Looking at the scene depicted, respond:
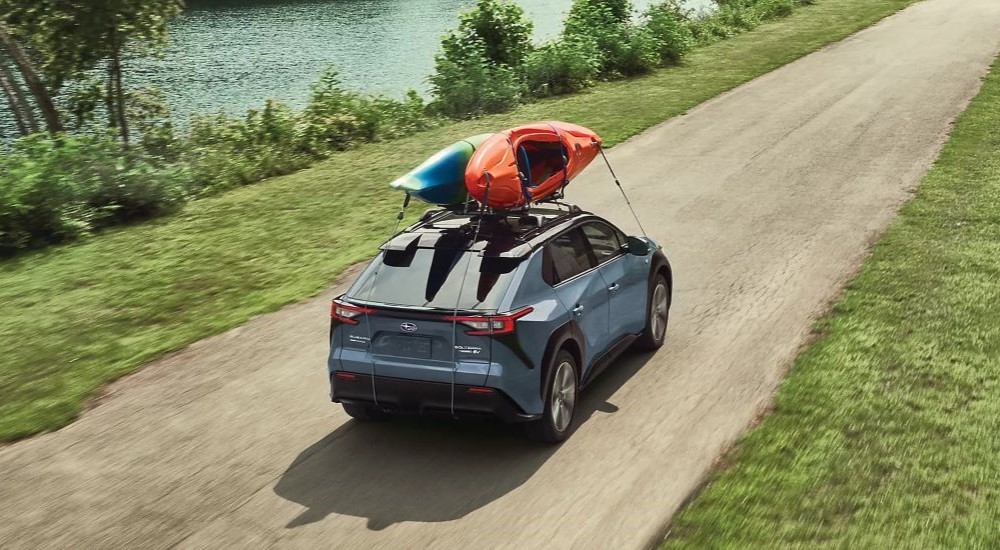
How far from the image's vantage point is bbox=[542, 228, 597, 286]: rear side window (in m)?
8.32

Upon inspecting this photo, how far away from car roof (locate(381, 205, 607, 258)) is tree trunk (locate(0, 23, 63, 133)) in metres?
14.6

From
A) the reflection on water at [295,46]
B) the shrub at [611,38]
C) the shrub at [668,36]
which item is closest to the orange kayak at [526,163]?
the reflection on water at [295,46]

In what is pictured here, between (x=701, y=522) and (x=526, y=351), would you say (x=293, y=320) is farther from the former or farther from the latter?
(x=701, y=522)

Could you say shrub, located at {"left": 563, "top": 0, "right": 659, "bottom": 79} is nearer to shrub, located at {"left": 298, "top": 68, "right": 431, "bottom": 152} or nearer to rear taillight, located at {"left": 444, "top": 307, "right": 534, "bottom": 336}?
shrub, located at {"left": 298, "top": 68, "right": 431, "bottom": 152}

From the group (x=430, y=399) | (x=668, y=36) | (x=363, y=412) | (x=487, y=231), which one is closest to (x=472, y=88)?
(x=668, y=36)

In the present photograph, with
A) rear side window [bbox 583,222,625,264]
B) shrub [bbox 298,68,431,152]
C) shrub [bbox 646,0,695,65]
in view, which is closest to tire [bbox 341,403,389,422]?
rear side window [bbox 583,222,625,264]


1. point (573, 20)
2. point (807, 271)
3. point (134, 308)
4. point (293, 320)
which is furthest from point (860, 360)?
point (573, 20)

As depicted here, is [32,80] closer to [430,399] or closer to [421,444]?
[421,444]

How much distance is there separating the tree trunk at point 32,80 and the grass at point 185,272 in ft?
19.5

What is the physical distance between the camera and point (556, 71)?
2603cm

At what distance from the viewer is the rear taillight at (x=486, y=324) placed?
7543mm

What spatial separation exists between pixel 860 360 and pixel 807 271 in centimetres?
314

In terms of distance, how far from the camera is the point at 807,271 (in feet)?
41.2

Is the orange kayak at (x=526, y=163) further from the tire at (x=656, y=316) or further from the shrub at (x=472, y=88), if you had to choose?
the shrub at (x=472, y=88)
